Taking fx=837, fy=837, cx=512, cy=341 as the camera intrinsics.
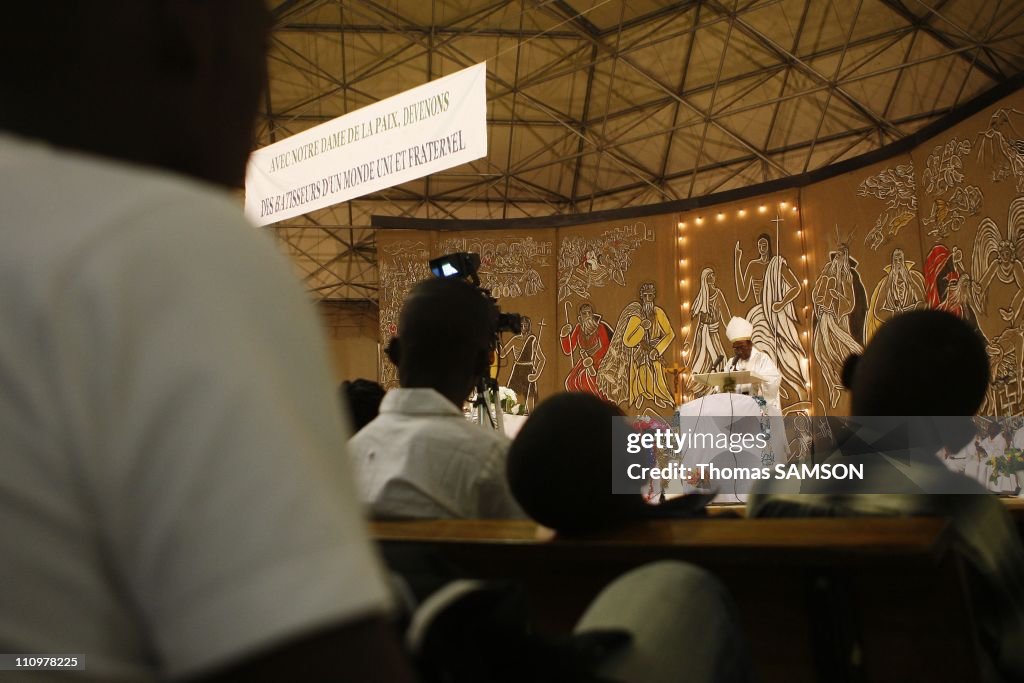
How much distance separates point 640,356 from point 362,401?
8.56 meters

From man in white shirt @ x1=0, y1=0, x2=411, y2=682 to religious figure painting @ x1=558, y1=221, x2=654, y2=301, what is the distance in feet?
37.0

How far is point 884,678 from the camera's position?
3.91ft

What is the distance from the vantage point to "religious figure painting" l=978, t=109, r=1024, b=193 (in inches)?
319

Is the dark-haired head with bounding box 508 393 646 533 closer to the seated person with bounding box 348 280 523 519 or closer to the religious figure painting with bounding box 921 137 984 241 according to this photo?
the seated person with bounding box 348 280 523 519

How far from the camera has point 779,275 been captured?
420 inches

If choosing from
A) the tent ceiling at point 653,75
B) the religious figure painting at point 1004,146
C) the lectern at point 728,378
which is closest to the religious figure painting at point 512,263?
the tent ceiling at point 653,75

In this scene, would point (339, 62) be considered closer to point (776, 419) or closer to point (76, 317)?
point (776, 419)

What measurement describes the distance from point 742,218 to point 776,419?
3.24 m

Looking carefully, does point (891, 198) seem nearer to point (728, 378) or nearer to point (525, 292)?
point (728, 378)

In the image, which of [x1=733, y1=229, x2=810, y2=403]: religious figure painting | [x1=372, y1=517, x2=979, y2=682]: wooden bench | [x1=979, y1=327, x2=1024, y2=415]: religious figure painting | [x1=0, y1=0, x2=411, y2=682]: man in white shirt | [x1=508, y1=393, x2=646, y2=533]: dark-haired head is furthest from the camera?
[x1=733, y1=229, x2=810, y2=403]: religious figure painting

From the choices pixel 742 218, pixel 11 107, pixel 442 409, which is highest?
pixel 742 218

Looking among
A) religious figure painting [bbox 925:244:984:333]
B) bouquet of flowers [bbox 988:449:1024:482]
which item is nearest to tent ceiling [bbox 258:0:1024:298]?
religious figure painting [bbox 925:244:984:333]

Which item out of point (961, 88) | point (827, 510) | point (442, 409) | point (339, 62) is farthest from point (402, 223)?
point (827, 510)

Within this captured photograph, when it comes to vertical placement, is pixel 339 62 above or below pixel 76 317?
above
